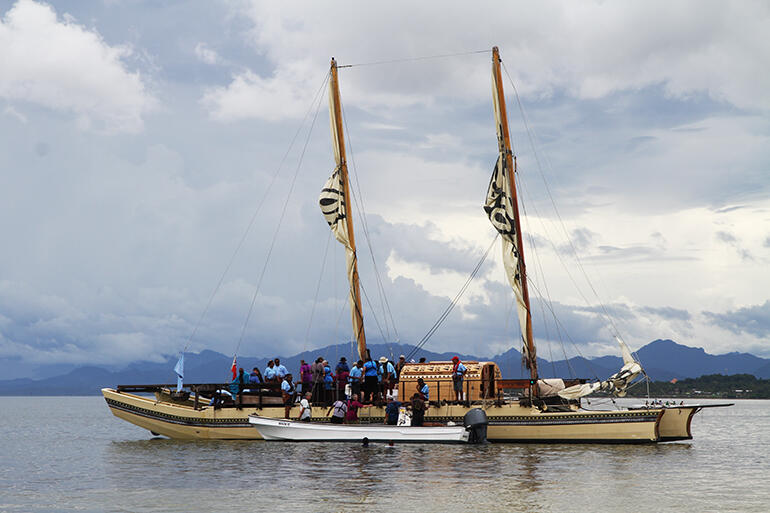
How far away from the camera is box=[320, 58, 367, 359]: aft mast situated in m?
41.8

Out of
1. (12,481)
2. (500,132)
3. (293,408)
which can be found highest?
(500,132)

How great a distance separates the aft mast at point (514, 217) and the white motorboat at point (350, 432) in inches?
273

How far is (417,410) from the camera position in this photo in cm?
3362

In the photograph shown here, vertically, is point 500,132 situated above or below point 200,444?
above

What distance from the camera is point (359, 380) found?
36344mm

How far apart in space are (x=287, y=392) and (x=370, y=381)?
14.1ft

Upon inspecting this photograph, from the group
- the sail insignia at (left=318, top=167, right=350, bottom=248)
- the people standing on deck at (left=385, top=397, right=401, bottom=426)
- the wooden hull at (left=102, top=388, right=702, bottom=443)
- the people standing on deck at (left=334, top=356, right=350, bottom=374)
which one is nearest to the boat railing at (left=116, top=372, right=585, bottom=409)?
the wooden hull at (left=102, top=388, right=702, bottom=443)

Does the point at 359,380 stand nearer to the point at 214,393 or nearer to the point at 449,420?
the point at 449,420

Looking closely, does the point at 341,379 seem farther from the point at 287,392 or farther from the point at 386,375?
the point at 287,392

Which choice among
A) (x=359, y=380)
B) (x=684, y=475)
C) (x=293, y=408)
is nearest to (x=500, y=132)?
(x=359, y=380)

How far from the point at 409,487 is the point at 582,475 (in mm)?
6124

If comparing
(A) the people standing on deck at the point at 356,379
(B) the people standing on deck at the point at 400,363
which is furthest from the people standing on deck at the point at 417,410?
(B) the people standing on deck at the point at 400,363

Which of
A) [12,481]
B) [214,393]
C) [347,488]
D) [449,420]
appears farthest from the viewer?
[214,393]

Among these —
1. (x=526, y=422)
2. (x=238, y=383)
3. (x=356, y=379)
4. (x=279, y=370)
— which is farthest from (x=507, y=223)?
(x=238, y=383)
